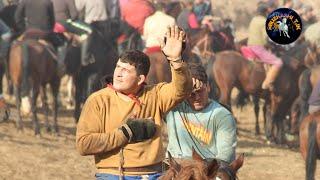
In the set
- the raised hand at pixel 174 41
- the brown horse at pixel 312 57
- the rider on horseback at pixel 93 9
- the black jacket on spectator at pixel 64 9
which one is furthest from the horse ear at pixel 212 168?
the rider on horseback at pixel 93 9

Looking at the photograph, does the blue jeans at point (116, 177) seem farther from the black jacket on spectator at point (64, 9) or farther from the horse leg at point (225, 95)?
the black jacket on spectator at point (64, 9)

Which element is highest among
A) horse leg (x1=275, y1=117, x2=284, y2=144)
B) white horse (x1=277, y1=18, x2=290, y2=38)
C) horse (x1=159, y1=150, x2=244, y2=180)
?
horse (x1=159, y1=150, x2=244, y2=180)

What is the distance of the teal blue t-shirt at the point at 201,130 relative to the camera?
608cm

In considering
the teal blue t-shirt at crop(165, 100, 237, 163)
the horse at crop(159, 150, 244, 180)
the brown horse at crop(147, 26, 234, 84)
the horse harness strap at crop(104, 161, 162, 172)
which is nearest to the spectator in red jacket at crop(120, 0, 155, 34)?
the brown horse at crop(147, 26, 234, 84)

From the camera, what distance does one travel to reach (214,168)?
4352 millimetres

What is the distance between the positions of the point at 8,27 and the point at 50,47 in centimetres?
106

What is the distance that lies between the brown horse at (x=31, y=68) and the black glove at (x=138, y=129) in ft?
37.5

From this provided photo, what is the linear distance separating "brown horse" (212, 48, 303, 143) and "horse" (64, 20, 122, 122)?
2.25m

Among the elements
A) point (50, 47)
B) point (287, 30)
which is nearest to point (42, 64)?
point (50, 47)

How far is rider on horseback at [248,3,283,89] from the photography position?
18547mm

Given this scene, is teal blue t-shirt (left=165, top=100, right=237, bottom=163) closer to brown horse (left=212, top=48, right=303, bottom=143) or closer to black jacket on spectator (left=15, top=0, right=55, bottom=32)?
black jacket on spectator (left=15, top=0, right=55, bottom=32)

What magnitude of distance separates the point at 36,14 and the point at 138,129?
513 inches

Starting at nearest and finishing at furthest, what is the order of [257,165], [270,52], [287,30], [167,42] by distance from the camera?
[167,42] → [287,30] → [257,165] → [270,52]

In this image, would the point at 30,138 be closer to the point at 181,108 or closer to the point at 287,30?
the point at 287,30
